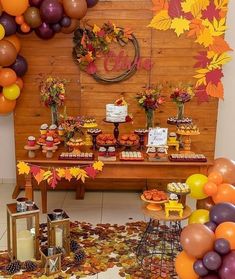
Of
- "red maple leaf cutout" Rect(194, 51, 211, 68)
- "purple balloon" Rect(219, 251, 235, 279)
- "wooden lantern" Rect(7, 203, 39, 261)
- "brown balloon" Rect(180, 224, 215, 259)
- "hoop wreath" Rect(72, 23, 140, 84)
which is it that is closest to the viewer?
"purple balloon" Rect(219, 251, 235, 279)

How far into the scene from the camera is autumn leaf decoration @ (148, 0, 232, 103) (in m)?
4.52

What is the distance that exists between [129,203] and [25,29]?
210cm

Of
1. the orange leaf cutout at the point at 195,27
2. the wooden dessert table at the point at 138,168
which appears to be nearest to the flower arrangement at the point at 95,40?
the orange leaf cutout at the point at 195,27

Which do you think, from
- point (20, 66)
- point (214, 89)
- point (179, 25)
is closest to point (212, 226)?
point (214, 89)

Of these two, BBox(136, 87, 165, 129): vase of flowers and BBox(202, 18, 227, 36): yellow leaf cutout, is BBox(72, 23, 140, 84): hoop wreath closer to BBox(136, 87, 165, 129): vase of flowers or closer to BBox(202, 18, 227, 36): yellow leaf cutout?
BBox(136, 87, 165, 129): vase of flowers

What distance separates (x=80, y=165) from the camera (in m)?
3.79

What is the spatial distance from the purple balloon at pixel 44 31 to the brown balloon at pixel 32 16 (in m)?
0.09

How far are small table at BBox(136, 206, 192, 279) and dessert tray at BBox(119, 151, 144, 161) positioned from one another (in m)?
0.56

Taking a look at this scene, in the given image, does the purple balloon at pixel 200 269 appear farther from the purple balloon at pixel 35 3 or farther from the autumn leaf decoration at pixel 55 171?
the purple balloon at pixel 35 3

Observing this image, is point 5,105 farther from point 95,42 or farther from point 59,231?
point 59,231

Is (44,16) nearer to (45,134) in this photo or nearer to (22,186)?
(45,134)

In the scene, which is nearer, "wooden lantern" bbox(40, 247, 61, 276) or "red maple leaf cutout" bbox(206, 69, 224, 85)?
"wooden lantern" bbox(40, 247, 61, 276)

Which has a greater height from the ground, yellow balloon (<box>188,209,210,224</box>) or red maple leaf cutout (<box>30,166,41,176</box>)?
red maple leaf cutout (<box>30,166,41,176</box>)

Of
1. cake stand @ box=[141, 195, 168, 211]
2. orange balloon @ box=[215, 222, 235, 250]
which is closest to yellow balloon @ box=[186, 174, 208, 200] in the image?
cake stand @ box=[141, 195, 168, 211]
